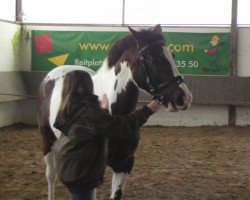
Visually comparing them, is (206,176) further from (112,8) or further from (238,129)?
(112,8)

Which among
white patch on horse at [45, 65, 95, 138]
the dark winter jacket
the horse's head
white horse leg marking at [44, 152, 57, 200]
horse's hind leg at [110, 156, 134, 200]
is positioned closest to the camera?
the dark winter jacket

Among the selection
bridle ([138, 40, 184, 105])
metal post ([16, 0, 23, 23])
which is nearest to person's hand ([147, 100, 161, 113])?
bridle ([138, 40, 184, 105])

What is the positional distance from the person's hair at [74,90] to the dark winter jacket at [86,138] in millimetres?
35

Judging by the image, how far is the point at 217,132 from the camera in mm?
7941

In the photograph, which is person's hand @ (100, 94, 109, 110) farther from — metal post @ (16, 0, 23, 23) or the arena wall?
metal post @ (16, 0, 23, 23)

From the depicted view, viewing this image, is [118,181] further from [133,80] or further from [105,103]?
[133,80]

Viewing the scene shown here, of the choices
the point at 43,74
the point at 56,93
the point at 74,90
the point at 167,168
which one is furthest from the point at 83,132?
the point at 43,74

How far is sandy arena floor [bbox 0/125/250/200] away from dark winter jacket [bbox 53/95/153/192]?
5.68 feet

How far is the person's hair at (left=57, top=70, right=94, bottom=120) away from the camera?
1.93 meters

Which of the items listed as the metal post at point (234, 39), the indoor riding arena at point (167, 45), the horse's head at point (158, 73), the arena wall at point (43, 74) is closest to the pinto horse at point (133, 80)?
the horse's head at point (158, 73)

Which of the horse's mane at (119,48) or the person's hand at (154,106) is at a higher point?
the horse's mane at (119,48)

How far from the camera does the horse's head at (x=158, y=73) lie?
91.3 inches

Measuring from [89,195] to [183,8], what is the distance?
7651 mm

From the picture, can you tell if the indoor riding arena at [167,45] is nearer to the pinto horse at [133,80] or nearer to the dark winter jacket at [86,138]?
the pinto horse at [133,80]
